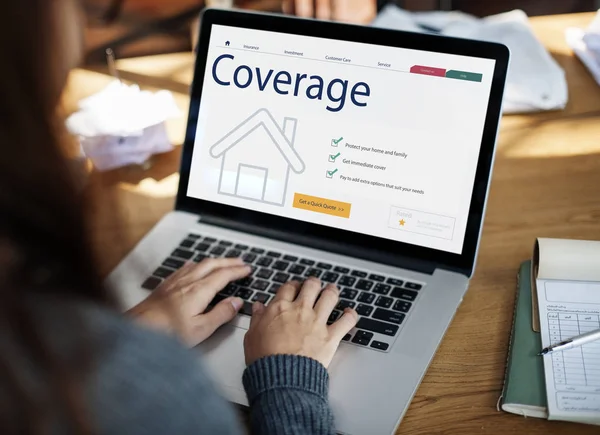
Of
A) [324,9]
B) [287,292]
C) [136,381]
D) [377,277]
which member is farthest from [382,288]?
[324,9]

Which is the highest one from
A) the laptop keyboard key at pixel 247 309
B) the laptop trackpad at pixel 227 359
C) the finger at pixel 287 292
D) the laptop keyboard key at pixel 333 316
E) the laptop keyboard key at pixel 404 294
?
the finger at pixel 287 292

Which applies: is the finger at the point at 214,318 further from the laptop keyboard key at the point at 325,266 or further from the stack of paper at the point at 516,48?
the stack of paper at the point at 516,48

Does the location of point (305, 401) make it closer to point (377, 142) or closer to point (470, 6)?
point (377, 142)

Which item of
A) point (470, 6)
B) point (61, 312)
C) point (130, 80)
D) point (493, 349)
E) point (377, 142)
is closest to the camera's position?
point (61, 312)

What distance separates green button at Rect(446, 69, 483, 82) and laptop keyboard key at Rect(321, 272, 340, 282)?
0.30 metres

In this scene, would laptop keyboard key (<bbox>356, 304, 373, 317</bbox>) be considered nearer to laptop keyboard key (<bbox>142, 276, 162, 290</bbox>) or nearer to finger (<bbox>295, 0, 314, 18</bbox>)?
laptop keyboard key (<bbox>142, 276, 162, 290</bbox>)

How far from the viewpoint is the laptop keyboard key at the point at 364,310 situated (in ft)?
3.01

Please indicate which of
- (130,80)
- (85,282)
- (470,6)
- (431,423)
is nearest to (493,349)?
(431,423)

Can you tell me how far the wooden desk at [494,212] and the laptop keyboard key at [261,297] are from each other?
20 cm

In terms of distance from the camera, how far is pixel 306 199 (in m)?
1.03

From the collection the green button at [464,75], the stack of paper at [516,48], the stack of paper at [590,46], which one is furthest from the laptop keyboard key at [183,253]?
the stack of paper at [590,46]

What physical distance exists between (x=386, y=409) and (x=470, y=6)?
2911 mm

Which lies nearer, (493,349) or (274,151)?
(493,349)

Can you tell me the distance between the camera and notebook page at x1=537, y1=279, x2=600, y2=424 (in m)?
0.75
